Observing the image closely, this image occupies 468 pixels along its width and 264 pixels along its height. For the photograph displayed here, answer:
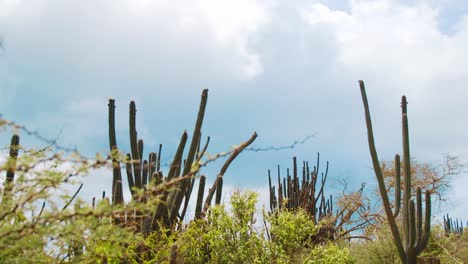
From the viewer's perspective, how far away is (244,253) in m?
7.71

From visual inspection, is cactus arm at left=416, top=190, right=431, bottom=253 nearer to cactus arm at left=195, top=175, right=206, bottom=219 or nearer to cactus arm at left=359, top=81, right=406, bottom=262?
cactus arm at left=359, top=81, right=406, bottom=262

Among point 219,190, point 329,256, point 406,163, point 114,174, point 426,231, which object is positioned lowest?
point 329,256

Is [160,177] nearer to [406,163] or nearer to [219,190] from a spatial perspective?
[219,190]

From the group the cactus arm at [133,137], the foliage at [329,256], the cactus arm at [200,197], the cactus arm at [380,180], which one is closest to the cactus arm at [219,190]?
the cactus arm at [200,197]

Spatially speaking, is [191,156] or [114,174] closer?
[114,174]

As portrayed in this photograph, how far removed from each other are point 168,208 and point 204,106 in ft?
4.88

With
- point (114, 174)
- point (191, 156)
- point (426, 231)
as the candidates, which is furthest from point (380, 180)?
point (114, 174)

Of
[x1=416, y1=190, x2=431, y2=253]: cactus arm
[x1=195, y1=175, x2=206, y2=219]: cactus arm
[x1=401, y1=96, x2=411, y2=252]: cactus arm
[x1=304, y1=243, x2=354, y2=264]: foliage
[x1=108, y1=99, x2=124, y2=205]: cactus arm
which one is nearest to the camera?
[x1=108, y1=99, x2=124, y2=205]: cactus arm

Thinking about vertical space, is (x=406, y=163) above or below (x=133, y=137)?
below

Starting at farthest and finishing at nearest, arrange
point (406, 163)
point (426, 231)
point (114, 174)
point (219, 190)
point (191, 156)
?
point (406, 163) < point (219, 190) < point (426, 231) < point (191, 156) < point (114, 174)

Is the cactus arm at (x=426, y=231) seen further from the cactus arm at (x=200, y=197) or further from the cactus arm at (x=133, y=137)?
the cactus arm at (x=133, y=137)

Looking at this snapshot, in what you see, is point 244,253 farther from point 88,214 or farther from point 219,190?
point 88,214

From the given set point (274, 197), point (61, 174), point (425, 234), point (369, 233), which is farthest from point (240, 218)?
point (369, 233)

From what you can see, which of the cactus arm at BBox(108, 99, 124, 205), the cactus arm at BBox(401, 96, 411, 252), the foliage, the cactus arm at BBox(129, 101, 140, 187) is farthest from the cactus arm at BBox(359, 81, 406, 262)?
the cactus arm at BBox(108, 99, 124, 205)
